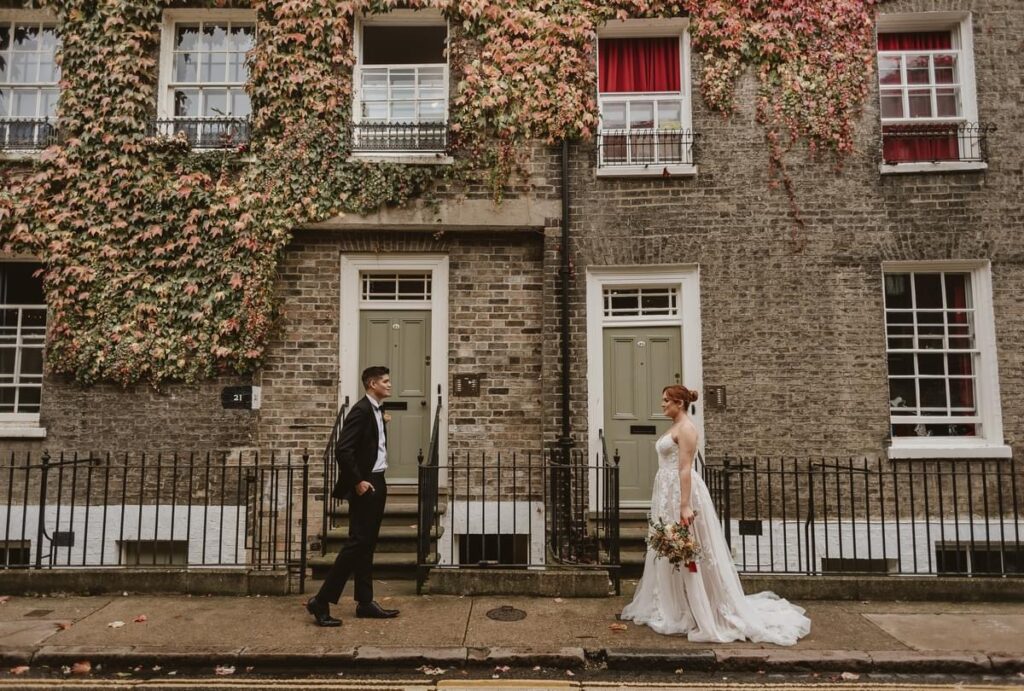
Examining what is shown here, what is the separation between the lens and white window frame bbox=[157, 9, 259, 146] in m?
8.98

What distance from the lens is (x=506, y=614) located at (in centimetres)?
590

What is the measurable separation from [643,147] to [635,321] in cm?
228

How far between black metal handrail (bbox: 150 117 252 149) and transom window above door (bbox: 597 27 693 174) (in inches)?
183

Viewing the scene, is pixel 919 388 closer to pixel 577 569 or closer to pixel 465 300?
pixel 577 569

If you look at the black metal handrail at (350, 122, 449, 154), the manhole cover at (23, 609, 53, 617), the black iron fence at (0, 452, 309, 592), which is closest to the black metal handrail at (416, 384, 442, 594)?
the black iron fence at (0, 452, 309, 592)

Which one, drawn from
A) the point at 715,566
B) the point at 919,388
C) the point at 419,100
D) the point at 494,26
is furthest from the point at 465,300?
the point at 919,388

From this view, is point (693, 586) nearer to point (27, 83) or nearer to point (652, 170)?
point (652, 170)

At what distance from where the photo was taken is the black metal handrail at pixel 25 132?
352 inches

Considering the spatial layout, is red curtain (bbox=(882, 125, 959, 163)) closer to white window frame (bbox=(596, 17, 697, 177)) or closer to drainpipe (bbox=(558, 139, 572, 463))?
white window frame (bbox=(596, 17, 697, 177))

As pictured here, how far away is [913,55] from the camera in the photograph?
354 inches

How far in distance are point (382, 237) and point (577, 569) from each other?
478cm

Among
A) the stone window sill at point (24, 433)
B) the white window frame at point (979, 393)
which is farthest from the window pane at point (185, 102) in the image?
the white window frame at point (979, 393)

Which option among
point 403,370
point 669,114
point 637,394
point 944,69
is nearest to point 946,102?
point 944,69

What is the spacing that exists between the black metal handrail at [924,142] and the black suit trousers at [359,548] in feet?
24.7
